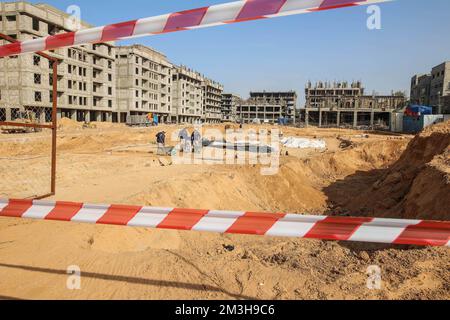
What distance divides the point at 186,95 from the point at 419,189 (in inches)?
3335

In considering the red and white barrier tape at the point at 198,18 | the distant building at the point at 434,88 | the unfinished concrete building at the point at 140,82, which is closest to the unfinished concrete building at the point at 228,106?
the unfinished concrete building at the point at 140,82

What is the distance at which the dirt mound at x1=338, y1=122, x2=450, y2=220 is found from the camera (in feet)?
24.8

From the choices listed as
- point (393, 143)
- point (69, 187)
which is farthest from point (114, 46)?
point (69, 187)

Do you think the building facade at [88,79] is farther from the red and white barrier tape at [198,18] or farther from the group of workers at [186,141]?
the red and white barrier tape at [198,18]

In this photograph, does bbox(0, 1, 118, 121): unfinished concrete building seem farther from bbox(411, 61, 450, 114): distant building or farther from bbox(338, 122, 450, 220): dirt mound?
bbox(411, 61, 450, 114): distant building

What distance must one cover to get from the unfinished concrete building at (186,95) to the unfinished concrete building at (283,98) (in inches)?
1236

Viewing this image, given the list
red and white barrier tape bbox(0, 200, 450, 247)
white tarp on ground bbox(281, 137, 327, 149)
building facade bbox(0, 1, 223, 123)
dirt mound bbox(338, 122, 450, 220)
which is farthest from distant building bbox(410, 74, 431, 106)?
red and white barrier tape bbox(0, 200, 450, 247)

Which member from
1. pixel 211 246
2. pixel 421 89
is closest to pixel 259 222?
pixel 211 246

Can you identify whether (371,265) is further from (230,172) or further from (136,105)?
(136,105)

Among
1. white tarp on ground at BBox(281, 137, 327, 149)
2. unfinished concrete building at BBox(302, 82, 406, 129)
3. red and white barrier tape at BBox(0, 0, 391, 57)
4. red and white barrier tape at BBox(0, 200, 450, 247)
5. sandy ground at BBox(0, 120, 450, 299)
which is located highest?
unfinished concrete building at BBox(302, 82, 406, 129)

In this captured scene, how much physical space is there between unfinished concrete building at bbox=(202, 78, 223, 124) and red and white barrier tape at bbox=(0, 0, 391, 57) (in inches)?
4089

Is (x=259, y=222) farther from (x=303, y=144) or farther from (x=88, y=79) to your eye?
(x=88, y=79)

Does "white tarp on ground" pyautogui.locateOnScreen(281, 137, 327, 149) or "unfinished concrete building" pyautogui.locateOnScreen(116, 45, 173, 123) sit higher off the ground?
"unfinished concrete building" pyautogui.locateOnScreen(116, 45, 173, 123)

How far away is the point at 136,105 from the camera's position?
63.8 metres
